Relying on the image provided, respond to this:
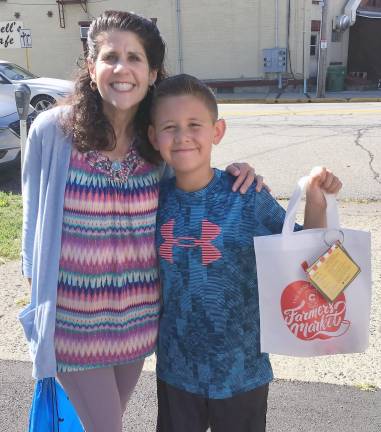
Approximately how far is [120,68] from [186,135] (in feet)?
1.06

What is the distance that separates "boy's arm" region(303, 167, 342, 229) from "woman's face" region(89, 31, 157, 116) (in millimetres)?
686

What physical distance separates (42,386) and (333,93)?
20.0 meters

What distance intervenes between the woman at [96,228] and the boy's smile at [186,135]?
4.8 inches

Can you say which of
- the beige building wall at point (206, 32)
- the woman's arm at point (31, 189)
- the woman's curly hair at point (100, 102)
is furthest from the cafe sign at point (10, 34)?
the woman's arm at point (31, 189)

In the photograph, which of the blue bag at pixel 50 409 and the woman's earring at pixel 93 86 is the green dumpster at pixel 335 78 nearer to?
the woman's earring at pixel 93 86

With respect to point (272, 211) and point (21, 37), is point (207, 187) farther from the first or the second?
point (21, 37)

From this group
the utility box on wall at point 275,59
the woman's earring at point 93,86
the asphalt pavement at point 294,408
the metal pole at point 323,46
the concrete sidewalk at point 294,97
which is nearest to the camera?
the woman's earring at point 93,86

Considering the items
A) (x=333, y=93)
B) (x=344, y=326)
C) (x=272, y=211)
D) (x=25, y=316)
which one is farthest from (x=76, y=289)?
(x=333, y=93)

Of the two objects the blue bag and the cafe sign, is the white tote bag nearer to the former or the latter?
the blue bag

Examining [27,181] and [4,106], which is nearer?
[27,181]

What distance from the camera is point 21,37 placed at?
22.5 m

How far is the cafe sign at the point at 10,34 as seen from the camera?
22.8 metres

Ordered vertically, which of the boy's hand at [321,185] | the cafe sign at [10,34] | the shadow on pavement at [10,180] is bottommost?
the shadow on pavement at [10,180]

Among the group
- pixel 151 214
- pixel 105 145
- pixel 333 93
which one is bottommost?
pixel 333 93
